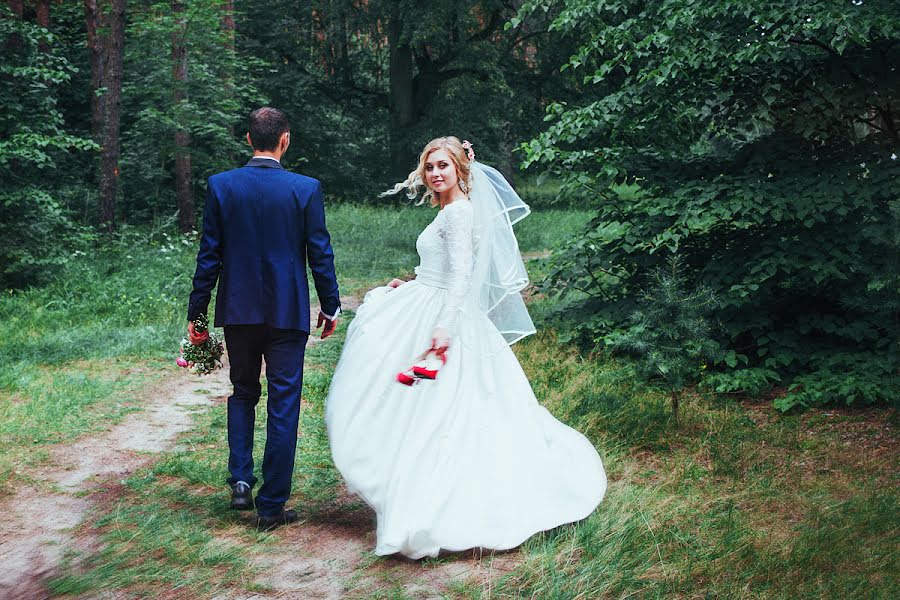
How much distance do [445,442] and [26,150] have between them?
903 centimetres

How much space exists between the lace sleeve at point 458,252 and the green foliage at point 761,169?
3.35m

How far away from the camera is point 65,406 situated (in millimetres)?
6996

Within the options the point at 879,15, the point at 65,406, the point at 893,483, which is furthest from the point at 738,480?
the point at 65,406

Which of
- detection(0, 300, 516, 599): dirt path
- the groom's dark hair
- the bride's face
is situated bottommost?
detection(0, 300, 516, 599): dirt path

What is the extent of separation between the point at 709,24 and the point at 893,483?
12.7 ft

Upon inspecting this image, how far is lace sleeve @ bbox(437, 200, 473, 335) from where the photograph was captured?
4.41 meters

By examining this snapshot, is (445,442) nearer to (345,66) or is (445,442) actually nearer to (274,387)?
(274,387)

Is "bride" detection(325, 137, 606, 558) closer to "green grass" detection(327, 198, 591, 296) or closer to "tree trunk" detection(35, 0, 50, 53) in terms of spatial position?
"green grass" detection(327, 198, 591, 296)

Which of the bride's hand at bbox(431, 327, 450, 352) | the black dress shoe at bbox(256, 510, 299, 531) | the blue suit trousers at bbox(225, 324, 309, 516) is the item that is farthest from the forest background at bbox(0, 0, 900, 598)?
the bride's hand at bbox(431, 327, 450, 352)

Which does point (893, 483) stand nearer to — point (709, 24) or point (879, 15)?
point (879, 15)

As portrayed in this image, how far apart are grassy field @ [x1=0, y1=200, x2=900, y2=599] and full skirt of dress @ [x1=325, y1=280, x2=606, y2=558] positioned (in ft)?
0.61

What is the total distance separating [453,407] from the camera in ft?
14.3

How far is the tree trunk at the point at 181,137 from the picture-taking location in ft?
52.8

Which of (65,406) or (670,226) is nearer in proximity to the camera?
(65,406)
